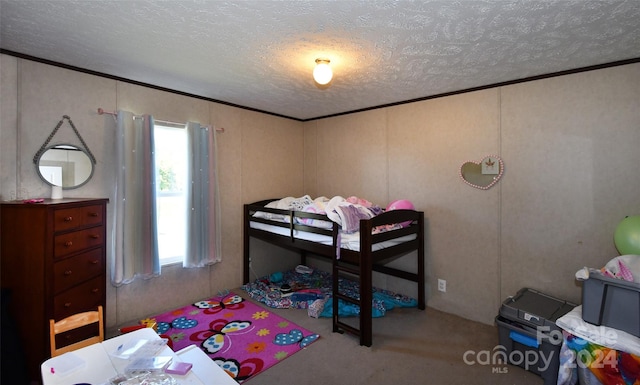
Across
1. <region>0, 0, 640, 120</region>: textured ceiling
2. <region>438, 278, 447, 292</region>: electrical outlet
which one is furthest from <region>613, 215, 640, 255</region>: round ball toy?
<region>438, 278, 447, 292</region>: electrical outlet

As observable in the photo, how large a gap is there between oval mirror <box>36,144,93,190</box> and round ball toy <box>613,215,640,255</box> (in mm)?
4076

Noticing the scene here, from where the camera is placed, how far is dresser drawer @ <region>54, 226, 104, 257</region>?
190cm

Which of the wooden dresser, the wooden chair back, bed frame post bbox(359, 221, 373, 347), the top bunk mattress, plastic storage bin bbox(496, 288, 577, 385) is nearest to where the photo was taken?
the wooden chair back

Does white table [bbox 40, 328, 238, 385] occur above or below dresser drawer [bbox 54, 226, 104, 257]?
below

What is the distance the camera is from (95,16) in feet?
5.30

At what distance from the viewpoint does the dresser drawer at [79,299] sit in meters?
1.90

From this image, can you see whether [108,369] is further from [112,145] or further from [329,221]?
[112,145]

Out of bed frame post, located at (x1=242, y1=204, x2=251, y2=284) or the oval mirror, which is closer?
the oval mirror

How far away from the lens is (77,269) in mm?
2033

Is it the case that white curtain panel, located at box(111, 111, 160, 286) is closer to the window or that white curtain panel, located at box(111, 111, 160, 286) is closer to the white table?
the window

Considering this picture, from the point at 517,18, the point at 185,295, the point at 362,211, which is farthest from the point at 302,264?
the point at 517,18

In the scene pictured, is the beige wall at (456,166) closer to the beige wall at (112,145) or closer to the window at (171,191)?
the beige wall at (112,145)

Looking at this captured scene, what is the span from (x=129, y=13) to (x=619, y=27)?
282 cm

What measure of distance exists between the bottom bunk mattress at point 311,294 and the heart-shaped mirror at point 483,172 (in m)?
Result: 1.43
